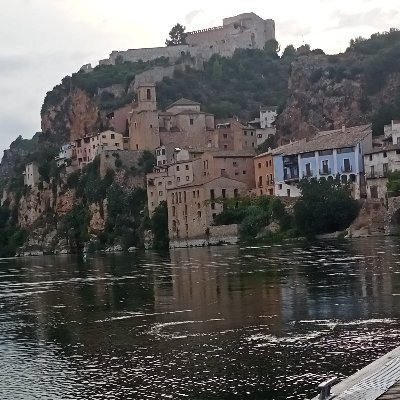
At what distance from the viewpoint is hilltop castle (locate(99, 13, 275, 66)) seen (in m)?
157

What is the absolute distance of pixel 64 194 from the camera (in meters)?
123

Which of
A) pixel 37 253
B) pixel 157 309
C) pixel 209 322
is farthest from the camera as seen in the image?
pixel 37 253

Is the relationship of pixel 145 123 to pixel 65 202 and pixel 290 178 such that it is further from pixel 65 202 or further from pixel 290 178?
pixel 290 178

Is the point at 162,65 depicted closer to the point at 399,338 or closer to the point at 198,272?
the point at 198,272

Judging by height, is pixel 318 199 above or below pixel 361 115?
below

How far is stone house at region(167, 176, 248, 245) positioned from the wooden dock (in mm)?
76142

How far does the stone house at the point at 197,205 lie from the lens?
Result: 3622 inches

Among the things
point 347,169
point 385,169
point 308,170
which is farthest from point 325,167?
point 385,169

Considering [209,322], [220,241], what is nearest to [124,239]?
[220,241]

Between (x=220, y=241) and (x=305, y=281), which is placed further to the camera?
(x=220, y=241)

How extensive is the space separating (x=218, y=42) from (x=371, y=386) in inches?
6013

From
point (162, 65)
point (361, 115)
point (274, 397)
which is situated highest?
point (162, 65)

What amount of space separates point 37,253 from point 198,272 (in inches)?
2975

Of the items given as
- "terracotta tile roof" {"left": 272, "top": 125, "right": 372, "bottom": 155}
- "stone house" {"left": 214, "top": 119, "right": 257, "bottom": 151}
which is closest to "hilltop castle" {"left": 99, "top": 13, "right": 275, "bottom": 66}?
"stone house" {"left": 214, "top": 119, "right": 257, "bottom": 151}
